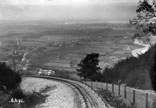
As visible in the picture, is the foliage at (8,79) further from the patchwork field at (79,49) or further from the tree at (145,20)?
the patchwork field at (79,49)

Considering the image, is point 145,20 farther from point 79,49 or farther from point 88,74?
point 79,49

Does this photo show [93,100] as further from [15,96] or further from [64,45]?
[64,45]

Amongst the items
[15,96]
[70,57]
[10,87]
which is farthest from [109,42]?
[15,96]

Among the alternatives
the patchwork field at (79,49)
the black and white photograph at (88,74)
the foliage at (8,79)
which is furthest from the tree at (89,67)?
the patchwork field at (79,49)

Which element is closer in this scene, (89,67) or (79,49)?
(89,67)

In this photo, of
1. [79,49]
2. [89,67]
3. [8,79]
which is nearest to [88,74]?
[89,67]

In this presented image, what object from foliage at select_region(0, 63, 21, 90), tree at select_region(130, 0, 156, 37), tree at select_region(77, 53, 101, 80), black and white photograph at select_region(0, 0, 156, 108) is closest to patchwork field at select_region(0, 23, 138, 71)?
black and white photograph at select_region(0, 0, 156, 108)

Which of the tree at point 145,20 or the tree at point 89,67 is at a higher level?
the tree at point 145,20

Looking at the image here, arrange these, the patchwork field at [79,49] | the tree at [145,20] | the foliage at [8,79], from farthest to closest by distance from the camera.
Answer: the patchwork field at [79,49], the foliage at [8,79], the tree at [145,20]

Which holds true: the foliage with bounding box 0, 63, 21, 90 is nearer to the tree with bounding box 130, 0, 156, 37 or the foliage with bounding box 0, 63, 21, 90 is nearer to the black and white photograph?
the black and white photograph

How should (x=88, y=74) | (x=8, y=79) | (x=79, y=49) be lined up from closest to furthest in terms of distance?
(x=8, y=79)
(x=88, y=74)
(x=79, y=49)

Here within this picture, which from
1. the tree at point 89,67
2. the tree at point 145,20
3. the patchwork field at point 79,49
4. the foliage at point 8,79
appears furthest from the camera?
the patchwork field at point 79,49

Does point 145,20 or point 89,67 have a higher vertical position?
point 145,20
